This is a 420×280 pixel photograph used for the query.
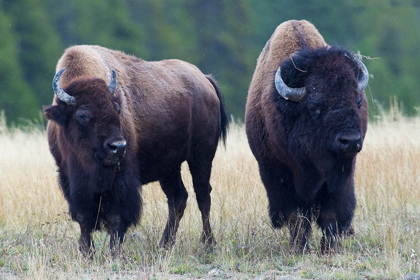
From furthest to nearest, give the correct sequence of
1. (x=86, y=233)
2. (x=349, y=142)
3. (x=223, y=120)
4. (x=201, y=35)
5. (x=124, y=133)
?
(x=201, y=35) → (x=223, y=120) → (x=124, y=133) → (x=86, y=233) → (x=349, y=142)

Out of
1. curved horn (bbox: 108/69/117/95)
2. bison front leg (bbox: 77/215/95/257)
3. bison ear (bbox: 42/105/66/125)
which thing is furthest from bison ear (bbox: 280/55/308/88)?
bison front leg (bbox: 77/215/95/257)

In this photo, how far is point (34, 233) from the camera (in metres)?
6.66

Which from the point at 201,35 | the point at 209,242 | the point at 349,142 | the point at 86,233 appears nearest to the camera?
the point at 349,142

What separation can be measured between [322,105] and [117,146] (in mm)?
1856

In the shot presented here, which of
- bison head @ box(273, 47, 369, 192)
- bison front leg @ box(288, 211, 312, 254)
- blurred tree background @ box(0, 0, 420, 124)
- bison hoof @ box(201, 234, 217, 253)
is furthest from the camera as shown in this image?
blurred tree background @ box(0, 0, 420, 124)

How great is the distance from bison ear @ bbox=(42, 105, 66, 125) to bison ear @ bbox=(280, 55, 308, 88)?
2114 mm

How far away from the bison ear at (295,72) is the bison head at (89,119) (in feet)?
5.36

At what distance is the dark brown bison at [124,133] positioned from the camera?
5.74m

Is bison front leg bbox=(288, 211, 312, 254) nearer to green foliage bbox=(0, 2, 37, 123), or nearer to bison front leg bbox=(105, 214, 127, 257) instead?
bison front leg bbox=(105, 214, 127, 257)

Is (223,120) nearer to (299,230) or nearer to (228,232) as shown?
(228,232)

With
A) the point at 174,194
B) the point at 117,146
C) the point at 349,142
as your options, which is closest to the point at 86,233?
the point at 117,146

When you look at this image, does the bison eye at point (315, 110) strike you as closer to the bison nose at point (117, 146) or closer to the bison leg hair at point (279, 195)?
the bison leg hair at point (279, 195)

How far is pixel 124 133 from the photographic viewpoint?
6.14 metres

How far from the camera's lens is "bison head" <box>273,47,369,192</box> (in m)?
5.60
